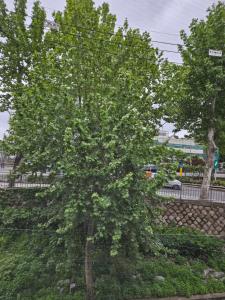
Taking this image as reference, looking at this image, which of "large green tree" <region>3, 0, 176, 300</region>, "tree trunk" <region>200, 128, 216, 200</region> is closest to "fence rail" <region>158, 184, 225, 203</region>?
"tree trunk" <region>200, 128, 216, 200</region>

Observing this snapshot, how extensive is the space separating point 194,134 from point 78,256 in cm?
954

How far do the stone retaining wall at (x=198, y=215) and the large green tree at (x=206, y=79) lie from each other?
3342mm

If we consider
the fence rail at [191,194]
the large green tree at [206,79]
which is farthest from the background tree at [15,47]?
the fence rail at [191,194]

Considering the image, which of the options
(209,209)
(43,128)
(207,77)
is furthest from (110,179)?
(207,77)

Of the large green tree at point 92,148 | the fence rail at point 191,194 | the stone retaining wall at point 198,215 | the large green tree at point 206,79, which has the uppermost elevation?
the large green tree at point 206,79

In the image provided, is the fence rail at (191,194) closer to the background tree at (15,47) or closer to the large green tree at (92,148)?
the large green tree at (92,148)

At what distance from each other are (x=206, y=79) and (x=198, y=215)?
6.26m

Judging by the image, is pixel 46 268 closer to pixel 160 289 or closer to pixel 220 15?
pixel 160 289

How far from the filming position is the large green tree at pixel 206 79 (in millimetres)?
11539

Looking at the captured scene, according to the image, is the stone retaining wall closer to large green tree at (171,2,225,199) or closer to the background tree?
large green tree at (171,2,225,199)

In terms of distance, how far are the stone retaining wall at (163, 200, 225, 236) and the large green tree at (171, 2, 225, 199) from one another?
3.34 metres

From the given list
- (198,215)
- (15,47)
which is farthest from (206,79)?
(15,47)

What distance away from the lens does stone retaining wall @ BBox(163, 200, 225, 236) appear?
8336mm

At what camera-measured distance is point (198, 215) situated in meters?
8.52
